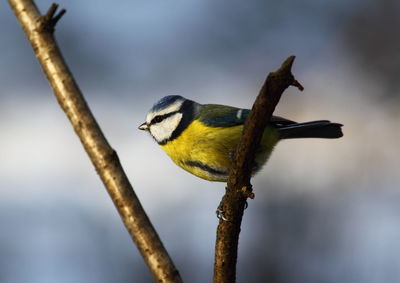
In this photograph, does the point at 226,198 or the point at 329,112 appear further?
the point at 329,112

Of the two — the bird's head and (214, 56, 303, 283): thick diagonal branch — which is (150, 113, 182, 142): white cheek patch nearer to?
the bird's head

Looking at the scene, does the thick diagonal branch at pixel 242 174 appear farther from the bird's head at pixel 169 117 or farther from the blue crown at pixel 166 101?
the blue crown at pixel 166 101

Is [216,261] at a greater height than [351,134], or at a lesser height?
lesser

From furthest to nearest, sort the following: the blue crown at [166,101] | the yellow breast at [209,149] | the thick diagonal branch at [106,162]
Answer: the blue crown at [166,101] → the yellow breast at [209,149] → the thick diagonal branch at [106,162]

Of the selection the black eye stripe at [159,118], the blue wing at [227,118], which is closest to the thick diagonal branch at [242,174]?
the blue wing at [227,118]

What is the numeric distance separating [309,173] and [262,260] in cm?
72

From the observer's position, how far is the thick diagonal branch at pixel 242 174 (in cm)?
112

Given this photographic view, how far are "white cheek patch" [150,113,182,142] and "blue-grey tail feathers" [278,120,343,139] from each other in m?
0.41

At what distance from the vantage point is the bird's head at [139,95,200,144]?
2.26 metres

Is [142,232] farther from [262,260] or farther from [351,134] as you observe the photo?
[351,134]

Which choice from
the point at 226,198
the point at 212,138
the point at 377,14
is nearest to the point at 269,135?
the point at 212,138

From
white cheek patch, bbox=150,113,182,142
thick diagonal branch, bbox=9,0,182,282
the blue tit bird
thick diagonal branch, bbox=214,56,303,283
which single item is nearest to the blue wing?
the blue tit bird

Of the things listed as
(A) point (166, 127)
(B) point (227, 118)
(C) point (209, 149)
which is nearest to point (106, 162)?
(C) point (209, 149)

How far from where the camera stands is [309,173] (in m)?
4.12
